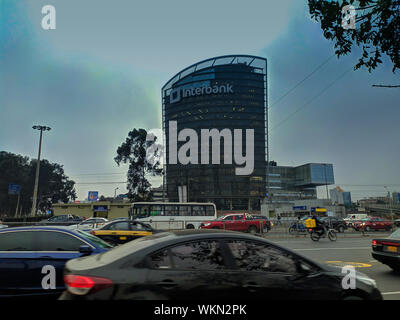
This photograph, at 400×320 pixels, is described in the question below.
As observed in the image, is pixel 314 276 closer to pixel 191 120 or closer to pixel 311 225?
pixel 311 225

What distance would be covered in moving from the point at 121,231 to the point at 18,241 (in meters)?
6.99

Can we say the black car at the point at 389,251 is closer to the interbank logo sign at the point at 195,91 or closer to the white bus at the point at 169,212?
the white bus at the point at 169,212

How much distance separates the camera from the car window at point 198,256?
298 cm

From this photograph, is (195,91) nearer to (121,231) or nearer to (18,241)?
(121,231)

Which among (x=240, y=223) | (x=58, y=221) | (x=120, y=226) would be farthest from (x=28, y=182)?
(x=120, y=226)

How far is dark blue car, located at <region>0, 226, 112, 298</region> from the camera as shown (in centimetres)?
436

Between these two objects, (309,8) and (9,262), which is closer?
(9,262)

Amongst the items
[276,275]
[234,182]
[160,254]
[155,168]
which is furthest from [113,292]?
[234,182]

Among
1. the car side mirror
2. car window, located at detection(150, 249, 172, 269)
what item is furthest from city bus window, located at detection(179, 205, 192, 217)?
car window, located at detection(150, 249, 172, 269)

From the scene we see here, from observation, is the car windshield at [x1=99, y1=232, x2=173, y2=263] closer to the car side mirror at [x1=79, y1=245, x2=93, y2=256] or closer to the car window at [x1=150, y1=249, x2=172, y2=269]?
the car window at [x1=150, y1=249, x2=172, y2=269]

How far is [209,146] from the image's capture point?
3575 inches

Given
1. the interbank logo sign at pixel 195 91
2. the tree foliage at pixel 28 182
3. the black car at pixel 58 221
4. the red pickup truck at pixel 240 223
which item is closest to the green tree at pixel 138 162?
the black car at pixel 58 221

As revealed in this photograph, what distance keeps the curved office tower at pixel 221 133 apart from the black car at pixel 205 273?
271ft

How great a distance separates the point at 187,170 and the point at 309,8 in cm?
8562
